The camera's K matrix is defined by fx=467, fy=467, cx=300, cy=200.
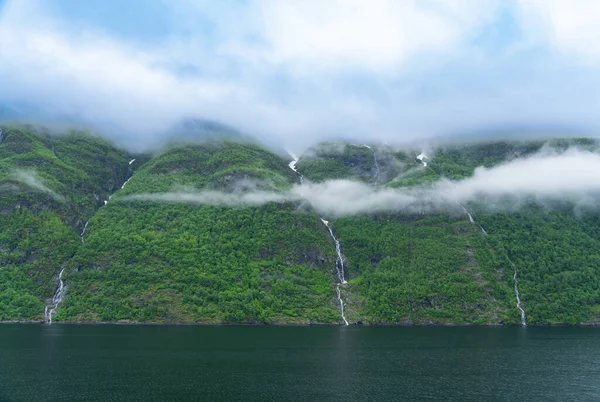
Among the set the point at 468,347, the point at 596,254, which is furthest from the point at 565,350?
the point at 596,254

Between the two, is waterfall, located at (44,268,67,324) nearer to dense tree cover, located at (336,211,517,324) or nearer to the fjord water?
the fjord water

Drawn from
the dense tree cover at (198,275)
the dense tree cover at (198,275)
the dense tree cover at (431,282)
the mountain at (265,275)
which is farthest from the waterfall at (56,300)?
the dense tree cover at (431,282)

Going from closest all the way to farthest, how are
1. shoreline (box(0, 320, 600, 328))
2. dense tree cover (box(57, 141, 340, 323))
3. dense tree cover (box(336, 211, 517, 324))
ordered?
1. shoreline (box(0, 320, 600, 328))
2. dense tree cover (box(57, 141, 340, 323))
3. dense tree cover (box(336, 211, 517, 324))

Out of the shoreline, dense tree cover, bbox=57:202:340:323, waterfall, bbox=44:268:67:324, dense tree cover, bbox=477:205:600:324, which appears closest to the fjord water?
the shoreline

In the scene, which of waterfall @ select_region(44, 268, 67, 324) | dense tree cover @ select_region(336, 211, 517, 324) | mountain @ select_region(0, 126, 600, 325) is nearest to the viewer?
waterfall @ select_region(44, 268, 67, 324)

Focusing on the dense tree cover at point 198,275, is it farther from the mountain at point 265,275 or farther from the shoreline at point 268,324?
the shoreline at point 268,324

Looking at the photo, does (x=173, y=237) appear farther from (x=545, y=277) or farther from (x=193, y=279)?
(x=545, y=277)
